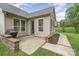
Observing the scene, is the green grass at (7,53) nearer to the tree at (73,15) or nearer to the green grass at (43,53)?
the green grass at (43,53)

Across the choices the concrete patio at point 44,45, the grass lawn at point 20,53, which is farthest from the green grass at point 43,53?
the concrete patio at point 44,45

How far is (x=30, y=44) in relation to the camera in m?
4.32

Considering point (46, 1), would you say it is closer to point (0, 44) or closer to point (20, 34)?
point (20, 34)

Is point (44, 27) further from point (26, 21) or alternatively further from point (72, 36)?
point (72, 36)

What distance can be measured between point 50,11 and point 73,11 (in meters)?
0.90

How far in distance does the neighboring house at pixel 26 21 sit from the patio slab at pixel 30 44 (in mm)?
280

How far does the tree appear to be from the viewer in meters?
4.16

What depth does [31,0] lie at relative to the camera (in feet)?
13.9

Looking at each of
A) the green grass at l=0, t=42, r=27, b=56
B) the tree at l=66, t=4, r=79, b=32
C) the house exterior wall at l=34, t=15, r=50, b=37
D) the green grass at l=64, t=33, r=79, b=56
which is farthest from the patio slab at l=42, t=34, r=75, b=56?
the green grass at l=0, t=42, r=27, b=56

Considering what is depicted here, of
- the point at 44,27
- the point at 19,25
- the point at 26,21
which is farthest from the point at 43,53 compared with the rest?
the point at 26,21

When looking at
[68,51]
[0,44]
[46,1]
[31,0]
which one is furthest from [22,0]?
[68,51]

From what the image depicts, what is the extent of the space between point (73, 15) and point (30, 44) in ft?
6.40

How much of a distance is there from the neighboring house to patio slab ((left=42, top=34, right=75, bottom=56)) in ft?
1.68

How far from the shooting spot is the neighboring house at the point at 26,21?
455cm
